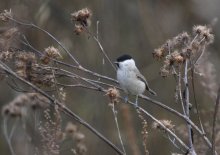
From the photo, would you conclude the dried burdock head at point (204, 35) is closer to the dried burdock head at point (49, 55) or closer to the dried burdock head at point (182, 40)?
the dried burdock head at point (182, 40)

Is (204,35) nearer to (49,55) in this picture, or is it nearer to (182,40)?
(182,40)

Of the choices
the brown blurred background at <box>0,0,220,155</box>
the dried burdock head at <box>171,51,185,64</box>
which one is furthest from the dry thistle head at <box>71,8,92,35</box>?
the brown blurred background at <box>0,0,220,155</box>

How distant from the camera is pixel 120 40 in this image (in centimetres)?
920

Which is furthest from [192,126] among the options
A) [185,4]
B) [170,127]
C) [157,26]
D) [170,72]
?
[185,4]

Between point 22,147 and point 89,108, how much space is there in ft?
9.17

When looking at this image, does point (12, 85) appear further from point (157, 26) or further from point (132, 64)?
point (157, 26)

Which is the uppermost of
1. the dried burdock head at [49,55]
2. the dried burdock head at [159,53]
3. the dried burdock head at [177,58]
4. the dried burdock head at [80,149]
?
the dried burdock head at [159,53]

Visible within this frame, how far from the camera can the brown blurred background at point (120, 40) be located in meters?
8.09

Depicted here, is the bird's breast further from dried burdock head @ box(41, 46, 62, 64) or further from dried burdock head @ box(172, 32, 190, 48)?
dried burdock head @ box(41, 46, 62, 64)

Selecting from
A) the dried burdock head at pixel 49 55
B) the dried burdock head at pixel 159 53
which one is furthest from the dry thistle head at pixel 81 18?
the dried burdock head at pixel 159 53

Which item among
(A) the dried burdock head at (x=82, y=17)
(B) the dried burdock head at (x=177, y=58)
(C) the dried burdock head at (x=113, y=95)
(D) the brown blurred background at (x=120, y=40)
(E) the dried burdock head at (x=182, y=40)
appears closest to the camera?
(C) the dried burdock head at (x=113, y=95)

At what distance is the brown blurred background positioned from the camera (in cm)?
809

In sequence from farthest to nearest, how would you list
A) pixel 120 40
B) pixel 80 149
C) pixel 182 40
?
1. pixel 120 40
2. pixel 80 149
3. pixel 182 40

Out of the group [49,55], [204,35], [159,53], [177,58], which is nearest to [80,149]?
[49,55]
